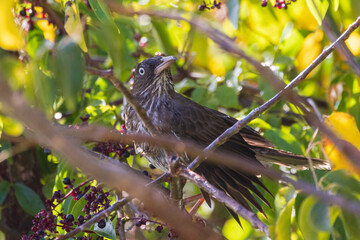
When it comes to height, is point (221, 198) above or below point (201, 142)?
below

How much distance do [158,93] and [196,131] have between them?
56 cm

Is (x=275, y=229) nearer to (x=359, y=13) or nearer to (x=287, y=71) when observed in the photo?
(x=359, y=13)

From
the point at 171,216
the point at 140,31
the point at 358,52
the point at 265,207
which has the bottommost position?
the point at 265,207

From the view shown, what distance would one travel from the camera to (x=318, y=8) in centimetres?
303

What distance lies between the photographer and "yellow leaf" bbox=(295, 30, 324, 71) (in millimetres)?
5074

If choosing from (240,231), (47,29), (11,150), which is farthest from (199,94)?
(11,150)

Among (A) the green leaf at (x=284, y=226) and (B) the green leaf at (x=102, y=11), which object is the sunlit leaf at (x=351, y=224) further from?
(B) the green leaf at (x=102, y=11)

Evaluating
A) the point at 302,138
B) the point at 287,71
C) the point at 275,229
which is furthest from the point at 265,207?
the point at 275,229

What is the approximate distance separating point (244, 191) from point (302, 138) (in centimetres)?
65

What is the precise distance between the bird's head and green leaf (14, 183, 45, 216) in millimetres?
1353

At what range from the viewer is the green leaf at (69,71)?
1851mm

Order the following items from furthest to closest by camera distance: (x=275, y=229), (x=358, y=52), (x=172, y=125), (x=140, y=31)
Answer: (x=140, y=31), (x=358, y=52), (x=172, y=125), (x=275, y=229)

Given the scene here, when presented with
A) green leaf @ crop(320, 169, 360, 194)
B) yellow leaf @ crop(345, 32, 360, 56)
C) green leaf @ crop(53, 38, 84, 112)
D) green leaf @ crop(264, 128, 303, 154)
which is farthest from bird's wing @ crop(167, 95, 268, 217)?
green leaf @ crop(53, 38, 84, 112)

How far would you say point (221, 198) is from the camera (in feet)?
7.91
